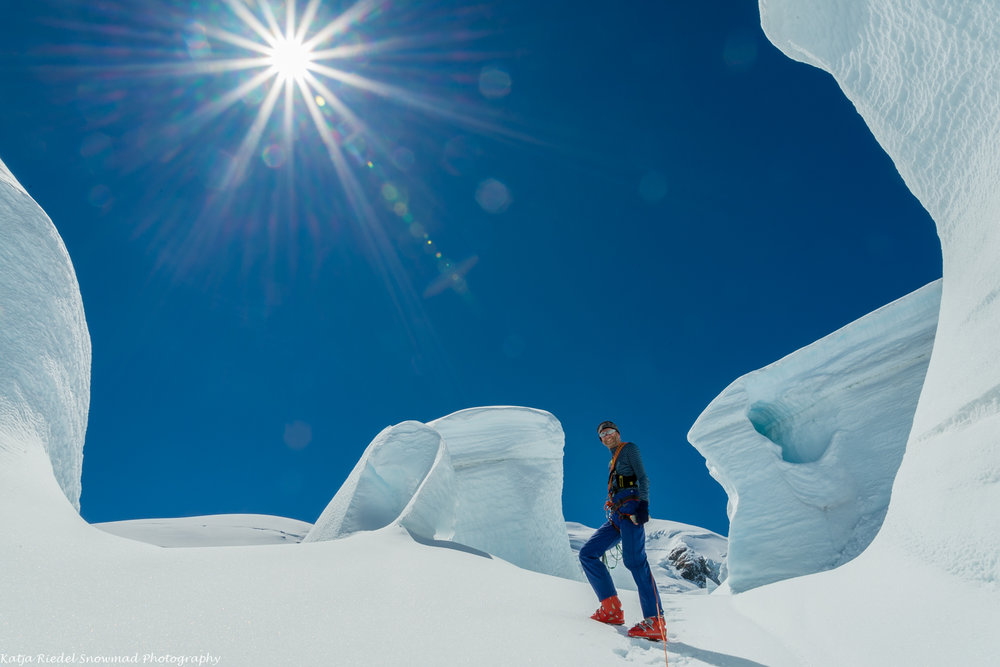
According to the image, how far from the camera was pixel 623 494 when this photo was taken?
369cm

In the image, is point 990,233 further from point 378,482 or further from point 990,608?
point 378,482

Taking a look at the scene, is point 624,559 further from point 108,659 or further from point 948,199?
point 948,199

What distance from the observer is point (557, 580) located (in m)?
5.17

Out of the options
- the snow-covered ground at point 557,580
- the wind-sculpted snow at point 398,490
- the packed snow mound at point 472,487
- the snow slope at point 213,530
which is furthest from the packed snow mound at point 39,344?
the snow slope at point 213,530

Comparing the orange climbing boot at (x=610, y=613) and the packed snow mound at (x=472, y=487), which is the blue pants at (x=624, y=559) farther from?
the packed snow mound at (x=472, y=487)

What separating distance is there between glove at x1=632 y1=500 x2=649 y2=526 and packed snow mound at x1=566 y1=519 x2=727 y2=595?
17440 millimetres

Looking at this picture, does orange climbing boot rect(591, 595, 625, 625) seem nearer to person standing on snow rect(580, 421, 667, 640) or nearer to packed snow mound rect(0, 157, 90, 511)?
person standing on snow rect(580, 421, 667, 640)

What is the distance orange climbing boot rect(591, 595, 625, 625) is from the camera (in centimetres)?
351

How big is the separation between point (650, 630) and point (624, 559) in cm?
55

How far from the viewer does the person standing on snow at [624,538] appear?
3422 mm

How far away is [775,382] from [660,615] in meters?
9.15

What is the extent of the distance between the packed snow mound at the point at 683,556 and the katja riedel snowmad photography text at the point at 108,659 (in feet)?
64.0

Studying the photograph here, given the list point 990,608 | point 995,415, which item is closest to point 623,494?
point 990,608

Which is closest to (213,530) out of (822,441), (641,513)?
(822,441)
